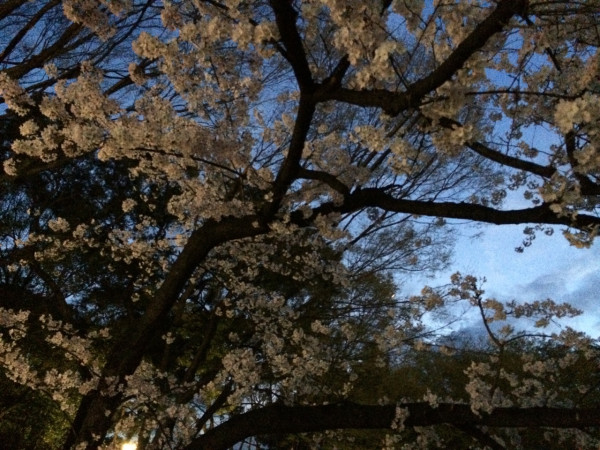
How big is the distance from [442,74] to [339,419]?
11.1 ft

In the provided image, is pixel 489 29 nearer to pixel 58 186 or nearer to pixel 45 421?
pixel 58 186

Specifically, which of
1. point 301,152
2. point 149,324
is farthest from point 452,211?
point 149,324

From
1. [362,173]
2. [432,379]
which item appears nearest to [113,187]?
[362,173]

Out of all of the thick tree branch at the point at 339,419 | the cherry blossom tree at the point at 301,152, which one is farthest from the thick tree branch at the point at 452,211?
the thick tree branch at the point at 339,419

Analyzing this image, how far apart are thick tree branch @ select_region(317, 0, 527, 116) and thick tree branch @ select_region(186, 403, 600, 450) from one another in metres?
2.98

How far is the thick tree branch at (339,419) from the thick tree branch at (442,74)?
2977 mm

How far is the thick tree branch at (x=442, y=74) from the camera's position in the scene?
85.6 inches

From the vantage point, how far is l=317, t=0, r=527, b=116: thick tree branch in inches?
85.6

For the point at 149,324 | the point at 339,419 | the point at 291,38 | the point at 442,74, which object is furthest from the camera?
the point at 149,324

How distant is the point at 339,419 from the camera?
4660 millimetres

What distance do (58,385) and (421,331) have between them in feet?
17.9

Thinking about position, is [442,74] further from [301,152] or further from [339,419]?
[339,419]

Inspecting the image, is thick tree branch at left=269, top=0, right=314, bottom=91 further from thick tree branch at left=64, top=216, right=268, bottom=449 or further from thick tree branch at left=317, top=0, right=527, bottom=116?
thick tree branch at left=64, top=216, right=268, bottom=449

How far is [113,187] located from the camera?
12.6 m
